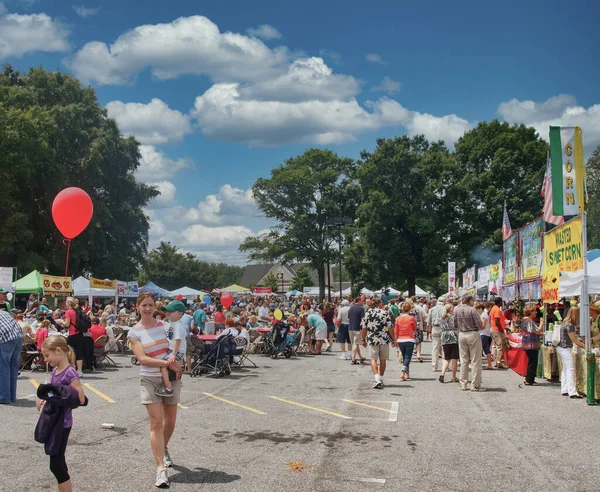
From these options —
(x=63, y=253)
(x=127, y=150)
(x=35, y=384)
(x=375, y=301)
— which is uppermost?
(x=127, y=150)

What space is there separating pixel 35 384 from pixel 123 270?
33.4 metres

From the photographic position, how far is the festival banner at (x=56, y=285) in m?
24.2

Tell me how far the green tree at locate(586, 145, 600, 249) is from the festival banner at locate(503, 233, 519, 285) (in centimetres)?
3180

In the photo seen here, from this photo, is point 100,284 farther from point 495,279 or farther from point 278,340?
point 495,279

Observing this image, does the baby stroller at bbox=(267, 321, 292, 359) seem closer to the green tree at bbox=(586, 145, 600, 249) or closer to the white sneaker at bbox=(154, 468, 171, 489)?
the white sneaker at bbox=(154, 468, 171, 489)

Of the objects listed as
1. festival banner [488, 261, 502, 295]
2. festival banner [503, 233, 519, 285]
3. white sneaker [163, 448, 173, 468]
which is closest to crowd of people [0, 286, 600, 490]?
white sneaker [163, 448, 173, 468]

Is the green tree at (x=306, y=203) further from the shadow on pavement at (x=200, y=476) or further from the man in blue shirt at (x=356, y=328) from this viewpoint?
the shadow on pavement at (x=200, y=476)

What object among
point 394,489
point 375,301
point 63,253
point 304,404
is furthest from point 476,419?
point 63,253

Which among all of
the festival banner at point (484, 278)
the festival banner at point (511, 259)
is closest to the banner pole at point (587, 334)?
the festival banner at point (511, 259)

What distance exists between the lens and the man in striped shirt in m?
9.58

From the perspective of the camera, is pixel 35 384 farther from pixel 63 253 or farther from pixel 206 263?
pixel 206 263

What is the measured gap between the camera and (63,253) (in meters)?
40.4

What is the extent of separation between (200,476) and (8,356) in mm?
5527

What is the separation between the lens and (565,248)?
11.9m
